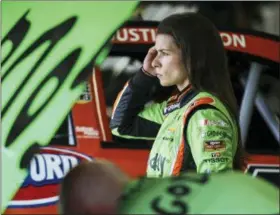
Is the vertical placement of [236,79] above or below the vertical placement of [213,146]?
below

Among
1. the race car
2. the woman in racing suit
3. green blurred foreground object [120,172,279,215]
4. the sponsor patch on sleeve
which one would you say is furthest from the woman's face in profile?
the race car

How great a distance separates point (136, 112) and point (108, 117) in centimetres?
134

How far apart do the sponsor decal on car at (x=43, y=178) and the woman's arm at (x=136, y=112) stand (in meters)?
1.14

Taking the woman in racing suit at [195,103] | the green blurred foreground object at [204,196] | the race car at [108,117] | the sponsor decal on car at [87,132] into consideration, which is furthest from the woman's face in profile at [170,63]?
the sponsor decal on car at [87,132]

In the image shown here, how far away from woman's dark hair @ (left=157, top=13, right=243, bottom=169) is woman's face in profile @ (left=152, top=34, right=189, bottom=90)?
0.02 meters

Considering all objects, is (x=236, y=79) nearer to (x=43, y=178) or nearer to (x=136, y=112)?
(x=43, y=178)

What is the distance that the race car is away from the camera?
336 cm

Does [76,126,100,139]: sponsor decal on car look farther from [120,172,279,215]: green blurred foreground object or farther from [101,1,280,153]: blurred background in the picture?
[120,172,279,215]: green blurred foreground object

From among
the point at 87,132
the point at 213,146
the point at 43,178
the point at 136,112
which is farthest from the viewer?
the point at 87,132

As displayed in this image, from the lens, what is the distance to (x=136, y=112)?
7.23 feet

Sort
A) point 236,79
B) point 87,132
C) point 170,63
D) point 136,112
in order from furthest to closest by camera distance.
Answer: point 236,79, point 87,132, point 136,112, point 170,63

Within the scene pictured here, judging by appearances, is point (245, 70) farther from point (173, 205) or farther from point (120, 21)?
point (173, 205)

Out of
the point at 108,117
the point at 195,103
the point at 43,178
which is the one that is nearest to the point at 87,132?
the point at 108,117

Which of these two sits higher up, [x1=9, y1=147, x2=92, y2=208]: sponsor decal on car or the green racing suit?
the green racing suit
